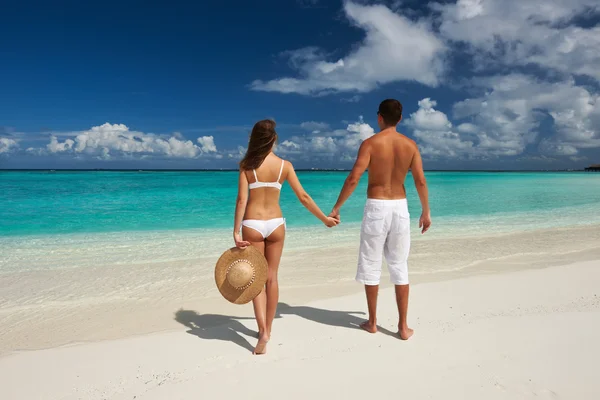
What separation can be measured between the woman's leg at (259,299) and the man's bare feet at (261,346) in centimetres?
5

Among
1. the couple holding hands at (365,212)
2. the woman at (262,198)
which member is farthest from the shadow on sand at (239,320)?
the woman at (262,198)

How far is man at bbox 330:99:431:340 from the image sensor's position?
12.9 ft

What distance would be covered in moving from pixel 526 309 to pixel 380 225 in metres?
2.44

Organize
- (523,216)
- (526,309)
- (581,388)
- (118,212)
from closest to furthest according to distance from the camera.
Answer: (581,388) → (526,309) → (523,216) → (118,212)

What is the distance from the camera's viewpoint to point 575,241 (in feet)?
33.8

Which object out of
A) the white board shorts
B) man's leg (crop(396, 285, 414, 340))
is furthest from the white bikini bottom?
man's leg (crop(396, 285, 414, 340))

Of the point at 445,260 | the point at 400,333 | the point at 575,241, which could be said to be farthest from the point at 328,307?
the point at 575,241

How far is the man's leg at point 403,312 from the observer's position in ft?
13.1

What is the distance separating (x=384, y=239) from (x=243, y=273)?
1.53m

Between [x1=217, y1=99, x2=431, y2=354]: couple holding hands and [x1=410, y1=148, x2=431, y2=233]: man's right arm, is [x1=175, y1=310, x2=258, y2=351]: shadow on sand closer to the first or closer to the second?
[x1=217, y1=99, x2=431, y2=354]: couple holding hands

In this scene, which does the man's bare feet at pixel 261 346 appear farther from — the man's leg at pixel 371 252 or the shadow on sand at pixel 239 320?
the man's leg at pixel 371 252

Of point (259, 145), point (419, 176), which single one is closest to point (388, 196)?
point (419, 176)

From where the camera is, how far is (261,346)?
375 centimetres

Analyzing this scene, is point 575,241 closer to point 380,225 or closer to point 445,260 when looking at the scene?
point 445,260
